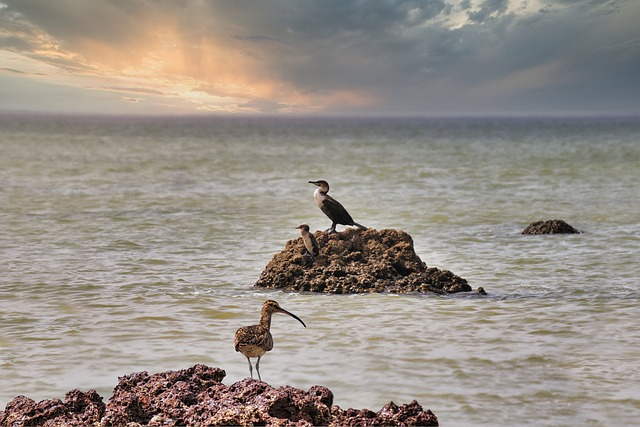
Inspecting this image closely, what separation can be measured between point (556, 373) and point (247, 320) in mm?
3922

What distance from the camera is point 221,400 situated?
20.0 feet

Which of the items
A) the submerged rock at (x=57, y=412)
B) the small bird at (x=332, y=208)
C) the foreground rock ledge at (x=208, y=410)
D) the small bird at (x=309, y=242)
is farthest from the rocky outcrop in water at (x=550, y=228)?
the submerged rock at (x=57, y=412)

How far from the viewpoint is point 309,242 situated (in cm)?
1212

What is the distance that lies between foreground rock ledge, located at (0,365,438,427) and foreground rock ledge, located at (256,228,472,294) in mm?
5641

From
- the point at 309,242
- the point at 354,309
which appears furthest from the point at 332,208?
the point at 354,309

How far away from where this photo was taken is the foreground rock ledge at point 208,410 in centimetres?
581

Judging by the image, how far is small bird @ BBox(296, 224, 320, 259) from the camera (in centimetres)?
1202

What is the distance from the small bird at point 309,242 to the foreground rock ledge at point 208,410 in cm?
568

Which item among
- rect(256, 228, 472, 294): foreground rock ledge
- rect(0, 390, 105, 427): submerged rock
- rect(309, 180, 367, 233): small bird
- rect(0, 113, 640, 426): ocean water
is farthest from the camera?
rect(309, 180, 367, 233): small bird

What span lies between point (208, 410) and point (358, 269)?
6304 millimetres

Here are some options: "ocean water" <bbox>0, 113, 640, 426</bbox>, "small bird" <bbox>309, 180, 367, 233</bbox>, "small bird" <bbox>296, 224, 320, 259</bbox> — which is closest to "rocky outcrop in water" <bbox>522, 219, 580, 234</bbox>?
"ocean water" <bbox>0, 113, 640, 426</bbox>

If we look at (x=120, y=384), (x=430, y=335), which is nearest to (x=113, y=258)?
(x=430, y=335)

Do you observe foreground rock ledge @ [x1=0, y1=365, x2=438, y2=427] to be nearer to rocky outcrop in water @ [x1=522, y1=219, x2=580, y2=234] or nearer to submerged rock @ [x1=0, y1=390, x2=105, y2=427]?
submerged rock @ [x1=0, y1=390, x2=105, y2=427]

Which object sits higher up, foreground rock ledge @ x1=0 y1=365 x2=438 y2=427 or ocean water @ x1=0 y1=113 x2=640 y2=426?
ocean water @ x1=0 y1=113 x2=640 y2=426
